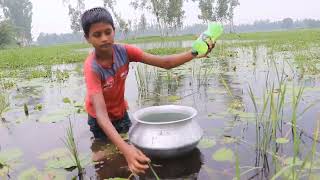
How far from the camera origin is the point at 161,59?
318 cm

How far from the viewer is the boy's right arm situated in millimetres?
2137

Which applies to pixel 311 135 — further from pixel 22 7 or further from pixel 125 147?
pixel 22 7

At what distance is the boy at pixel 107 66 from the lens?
2729mm

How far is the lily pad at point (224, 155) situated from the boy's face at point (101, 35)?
52.5 inches

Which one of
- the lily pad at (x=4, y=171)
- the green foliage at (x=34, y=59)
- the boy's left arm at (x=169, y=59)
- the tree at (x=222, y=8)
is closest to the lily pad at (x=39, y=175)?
the lily pad at (x=4, y=171)

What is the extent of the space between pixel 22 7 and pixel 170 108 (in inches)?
2997

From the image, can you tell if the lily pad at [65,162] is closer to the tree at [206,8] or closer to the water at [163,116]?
the water at [163,116]

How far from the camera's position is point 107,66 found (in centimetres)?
317

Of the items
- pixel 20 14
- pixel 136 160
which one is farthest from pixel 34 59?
pixel 20 14

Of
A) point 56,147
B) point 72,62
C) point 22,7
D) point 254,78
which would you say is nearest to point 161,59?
point 56,147

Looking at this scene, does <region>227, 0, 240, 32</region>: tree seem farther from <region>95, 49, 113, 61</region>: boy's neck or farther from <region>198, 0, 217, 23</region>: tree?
<region>95, 49, 113, 61</region>: boy's neck

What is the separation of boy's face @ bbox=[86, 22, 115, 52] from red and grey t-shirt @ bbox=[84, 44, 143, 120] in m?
0.23

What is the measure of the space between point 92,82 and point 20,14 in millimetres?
75096

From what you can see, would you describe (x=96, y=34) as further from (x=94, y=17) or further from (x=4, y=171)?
(x=4, y=171)
